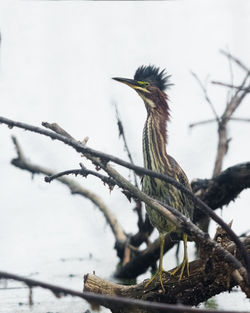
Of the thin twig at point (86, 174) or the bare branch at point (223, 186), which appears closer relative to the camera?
the thin twig at point (86, 174)

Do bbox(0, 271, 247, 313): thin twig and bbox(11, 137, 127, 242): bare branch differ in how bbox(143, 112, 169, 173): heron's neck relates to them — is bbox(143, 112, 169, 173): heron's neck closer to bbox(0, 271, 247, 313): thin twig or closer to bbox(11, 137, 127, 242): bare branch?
bbox(0, 271, 247, 313): thin twig

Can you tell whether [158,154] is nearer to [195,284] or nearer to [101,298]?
[195,284]

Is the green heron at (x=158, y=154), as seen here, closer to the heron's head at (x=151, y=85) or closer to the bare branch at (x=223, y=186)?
the heron's head at (x=151, y=85)

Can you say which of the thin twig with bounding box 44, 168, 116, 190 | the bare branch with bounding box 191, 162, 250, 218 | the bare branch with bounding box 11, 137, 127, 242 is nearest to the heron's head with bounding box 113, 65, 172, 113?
the bare branch with bounding box 191, 162, 250, 218

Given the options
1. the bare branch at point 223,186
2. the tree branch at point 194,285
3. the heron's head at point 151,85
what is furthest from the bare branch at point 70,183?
the tree branch at point 194,285

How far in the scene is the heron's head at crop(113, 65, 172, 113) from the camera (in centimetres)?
369

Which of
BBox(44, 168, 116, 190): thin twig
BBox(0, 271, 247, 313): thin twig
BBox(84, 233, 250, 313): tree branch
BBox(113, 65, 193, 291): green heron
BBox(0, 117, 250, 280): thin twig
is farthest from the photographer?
BBox(113, 65, 193, 291): green heron

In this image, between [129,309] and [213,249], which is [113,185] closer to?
[213,249]

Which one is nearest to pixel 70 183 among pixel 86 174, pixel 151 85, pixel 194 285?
pixel 151 85

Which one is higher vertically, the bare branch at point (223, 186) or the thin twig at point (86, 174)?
the bare branch at point (223, 186)

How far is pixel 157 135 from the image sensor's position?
3.45m

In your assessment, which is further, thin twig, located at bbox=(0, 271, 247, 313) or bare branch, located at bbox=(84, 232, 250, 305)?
bare branch, located at bbox=(84, 232, 250, 305)

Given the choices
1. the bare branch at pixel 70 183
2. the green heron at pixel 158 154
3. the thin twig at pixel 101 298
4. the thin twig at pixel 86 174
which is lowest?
the thin twig at pixel 101 298

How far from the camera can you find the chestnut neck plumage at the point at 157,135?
11.0 feet
